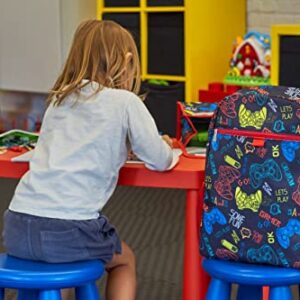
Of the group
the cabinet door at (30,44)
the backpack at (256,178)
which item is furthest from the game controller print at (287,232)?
the cabinet door at (30,44)

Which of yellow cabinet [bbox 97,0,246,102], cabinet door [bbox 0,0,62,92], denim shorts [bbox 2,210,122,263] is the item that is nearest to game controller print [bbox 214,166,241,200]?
denim shorts [bbox 2,210,122,263]

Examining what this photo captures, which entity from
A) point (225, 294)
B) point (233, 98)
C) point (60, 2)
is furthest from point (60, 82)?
point (60, 2)

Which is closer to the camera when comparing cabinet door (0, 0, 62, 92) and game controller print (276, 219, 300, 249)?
game controller print (276, 219, 300, 249)

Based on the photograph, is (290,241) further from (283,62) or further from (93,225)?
(283,62)

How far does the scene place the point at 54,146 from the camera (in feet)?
4.99

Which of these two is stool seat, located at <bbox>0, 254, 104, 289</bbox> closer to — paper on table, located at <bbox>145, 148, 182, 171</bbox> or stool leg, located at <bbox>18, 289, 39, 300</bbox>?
stool leg, located at <bbox>18, 289, 39, 300</bbox>

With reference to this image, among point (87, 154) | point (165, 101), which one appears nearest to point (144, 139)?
point (87, 154)

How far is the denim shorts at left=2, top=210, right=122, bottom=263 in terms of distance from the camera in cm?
147

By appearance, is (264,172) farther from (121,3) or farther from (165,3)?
(121,3)

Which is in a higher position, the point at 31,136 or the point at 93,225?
the point at 31,136

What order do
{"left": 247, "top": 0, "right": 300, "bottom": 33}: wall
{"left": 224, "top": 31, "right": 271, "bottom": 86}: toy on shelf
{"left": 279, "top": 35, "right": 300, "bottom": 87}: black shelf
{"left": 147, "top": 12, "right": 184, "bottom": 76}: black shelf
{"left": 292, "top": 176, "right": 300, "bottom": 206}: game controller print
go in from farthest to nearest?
{"left": 247, "top": 0, "right": 300, "bottom": 33}: wall
{"left": 147, "top": 12, "right": 184, "bottom": 76}: black shelf
{"left": 224, "top": 31, "right": 271, "bottom": 86}: toy on shelf
{"left": 279, "top": 35, "right": 300, "bottom": 87}: black shelf
{"left": 292, "top": 176, "right": 300, "bottom": 206}: game controller print

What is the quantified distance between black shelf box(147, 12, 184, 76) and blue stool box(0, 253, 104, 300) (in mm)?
2060

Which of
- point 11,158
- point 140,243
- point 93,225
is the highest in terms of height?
point 11,158

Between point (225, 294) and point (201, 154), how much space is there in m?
0.38
